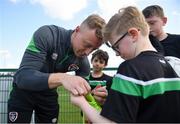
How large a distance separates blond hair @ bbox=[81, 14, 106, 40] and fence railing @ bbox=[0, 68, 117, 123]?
346cm

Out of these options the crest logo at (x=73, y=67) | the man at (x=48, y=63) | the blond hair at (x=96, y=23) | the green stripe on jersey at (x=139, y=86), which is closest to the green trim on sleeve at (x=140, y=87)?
the green stripe on jersey at (x=139, y=86)

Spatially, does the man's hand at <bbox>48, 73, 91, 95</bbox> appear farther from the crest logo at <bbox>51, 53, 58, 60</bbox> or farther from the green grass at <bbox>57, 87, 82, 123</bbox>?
the green grass at <bbox>57, 87, 82, 123</bbox>

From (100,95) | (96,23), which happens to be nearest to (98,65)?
(96,23)

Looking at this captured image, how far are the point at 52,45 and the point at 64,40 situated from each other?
0.55 ft

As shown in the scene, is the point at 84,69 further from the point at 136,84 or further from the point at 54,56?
the point at 136,84

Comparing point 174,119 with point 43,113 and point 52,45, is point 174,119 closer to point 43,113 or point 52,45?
point 52,45

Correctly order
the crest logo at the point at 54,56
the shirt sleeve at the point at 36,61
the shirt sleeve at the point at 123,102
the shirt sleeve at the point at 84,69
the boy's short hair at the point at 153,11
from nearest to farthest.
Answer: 1. the shirt sleeve at the point at 123,102
2. the shirt sleeve at the point at 36,61
3. the crest logo at the point at 54,56
4. the shirt sleeve at the point at 84,69
5. the boy's short hair at the point at 153,11

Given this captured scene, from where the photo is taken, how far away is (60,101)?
757 centimetres

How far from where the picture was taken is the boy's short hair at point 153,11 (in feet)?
14.8

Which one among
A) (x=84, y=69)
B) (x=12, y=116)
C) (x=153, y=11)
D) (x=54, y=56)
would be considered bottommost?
(x=12, y=116)

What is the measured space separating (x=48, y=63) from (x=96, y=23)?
0.65m

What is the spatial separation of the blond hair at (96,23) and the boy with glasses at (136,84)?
3.15 ft

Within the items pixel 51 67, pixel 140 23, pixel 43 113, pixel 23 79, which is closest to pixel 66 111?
pixel 43 113

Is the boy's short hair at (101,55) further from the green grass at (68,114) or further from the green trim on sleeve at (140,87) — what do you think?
the green trim on sleeve at (140,87)
